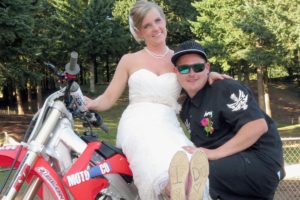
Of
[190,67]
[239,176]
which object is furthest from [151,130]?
[239,176]

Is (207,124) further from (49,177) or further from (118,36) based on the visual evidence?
(118,36)

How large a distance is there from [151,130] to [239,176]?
647mm

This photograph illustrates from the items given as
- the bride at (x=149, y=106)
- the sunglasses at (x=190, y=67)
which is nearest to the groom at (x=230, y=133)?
the sunglasses at (x=190, y=67)

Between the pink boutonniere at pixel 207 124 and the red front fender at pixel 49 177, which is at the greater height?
the pink boutonniere at pixel 207 124

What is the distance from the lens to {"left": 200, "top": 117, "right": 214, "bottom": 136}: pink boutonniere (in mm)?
3271

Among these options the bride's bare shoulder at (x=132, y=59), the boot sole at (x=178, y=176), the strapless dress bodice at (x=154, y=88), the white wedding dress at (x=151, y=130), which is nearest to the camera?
the boot sole at (x=178, y=176)

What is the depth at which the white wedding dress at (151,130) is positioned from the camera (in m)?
2.91

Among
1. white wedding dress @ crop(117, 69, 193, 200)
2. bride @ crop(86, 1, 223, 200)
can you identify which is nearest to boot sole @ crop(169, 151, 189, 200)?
bride @ crop(86, 1, 223, 200)

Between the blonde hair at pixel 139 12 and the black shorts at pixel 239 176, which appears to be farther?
the blonde hair at pixel 139 12

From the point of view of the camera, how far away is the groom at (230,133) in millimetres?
3174

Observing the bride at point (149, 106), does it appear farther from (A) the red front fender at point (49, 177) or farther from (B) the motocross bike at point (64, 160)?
(A) the red front fender at point (49, 177)

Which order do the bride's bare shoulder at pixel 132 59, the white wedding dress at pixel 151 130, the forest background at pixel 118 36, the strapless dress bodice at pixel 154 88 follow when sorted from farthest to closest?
the forest background at pixel 118 36 → the bride's bare shoulder at pixel 132 59 → the strapless dress bodice at pixel 154 88 → the white wedding dress at pixel 151 130

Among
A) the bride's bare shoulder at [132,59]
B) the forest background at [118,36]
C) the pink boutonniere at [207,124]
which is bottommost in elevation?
the forest background at [118,36]

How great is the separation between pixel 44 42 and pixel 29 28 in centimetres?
340
